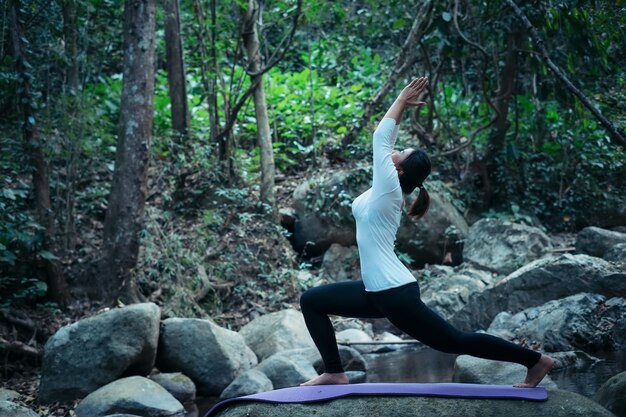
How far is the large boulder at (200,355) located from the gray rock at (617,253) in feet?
20.7

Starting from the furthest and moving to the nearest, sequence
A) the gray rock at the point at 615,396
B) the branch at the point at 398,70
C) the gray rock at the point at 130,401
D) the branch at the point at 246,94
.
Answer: the branch at the point at 398,70
the branch at the point at 246,94
the gray rock at the point at 130,401
the gray rock at the point at 615,396

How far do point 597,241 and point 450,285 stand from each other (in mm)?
2754

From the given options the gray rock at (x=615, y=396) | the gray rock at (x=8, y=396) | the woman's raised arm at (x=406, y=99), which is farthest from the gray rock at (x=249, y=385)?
the woman's raised arm at (x=406, y=99)

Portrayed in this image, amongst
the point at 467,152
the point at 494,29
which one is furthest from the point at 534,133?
the point at 494,29

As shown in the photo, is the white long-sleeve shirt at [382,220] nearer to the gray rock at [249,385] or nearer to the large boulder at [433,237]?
the gray rock at [249,385]

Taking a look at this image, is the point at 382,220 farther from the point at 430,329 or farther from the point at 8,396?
the point at 8,396

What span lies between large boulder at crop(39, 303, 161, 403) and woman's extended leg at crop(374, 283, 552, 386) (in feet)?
15.7

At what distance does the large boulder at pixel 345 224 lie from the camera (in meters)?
13.8

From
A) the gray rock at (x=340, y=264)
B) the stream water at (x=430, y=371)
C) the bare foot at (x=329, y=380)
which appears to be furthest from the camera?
the gray rock at (x=340, y=264)

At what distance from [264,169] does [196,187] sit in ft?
4.56

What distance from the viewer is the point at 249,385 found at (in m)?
7.70

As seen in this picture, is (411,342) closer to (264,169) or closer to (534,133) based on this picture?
(264,169)

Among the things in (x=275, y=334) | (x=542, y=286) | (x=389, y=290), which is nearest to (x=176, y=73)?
(x=275, y=334)

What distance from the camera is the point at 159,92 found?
16188 millimetres
